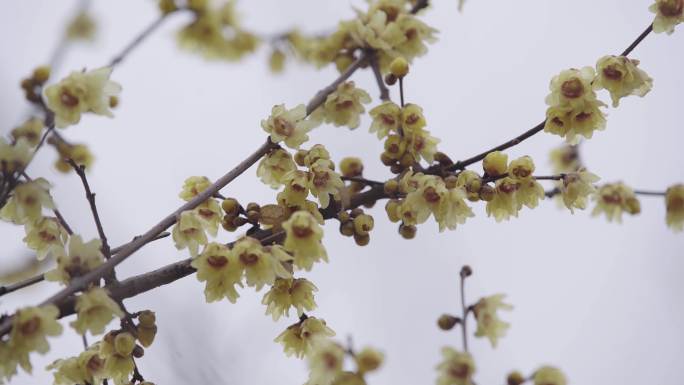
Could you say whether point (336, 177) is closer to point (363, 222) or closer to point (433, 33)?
point (363, 222)

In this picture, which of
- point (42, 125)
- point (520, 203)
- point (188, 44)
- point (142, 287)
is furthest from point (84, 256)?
point (188, 44)

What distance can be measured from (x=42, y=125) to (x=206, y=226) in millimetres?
426

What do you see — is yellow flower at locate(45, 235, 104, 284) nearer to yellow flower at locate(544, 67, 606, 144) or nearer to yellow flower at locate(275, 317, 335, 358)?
yellow flower at locate(275, 317, 335, 358)

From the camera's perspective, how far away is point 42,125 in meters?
1.57

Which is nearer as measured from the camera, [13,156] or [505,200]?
[13,156]

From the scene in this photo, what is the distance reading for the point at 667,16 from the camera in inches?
66.4

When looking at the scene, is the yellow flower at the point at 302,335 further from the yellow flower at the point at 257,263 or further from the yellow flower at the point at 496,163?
the yellow flower at the point at 496,163

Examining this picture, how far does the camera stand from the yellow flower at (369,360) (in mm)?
1160

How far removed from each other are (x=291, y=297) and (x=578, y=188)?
0.67m

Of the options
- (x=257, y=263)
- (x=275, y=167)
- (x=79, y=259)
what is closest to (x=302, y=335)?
(x=257, y=263)

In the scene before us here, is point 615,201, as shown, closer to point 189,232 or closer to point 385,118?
point 385,118

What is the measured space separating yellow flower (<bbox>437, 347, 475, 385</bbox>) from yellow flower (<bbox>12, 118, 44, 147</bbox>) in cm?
90

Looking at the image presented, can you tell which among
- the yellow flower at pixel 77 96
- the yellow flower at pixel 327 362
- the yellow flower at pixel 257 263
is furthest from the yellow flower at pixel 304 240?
the yellow flower at pixel 77 96

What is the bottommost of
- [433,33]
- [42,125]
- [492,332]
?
[492,332]
